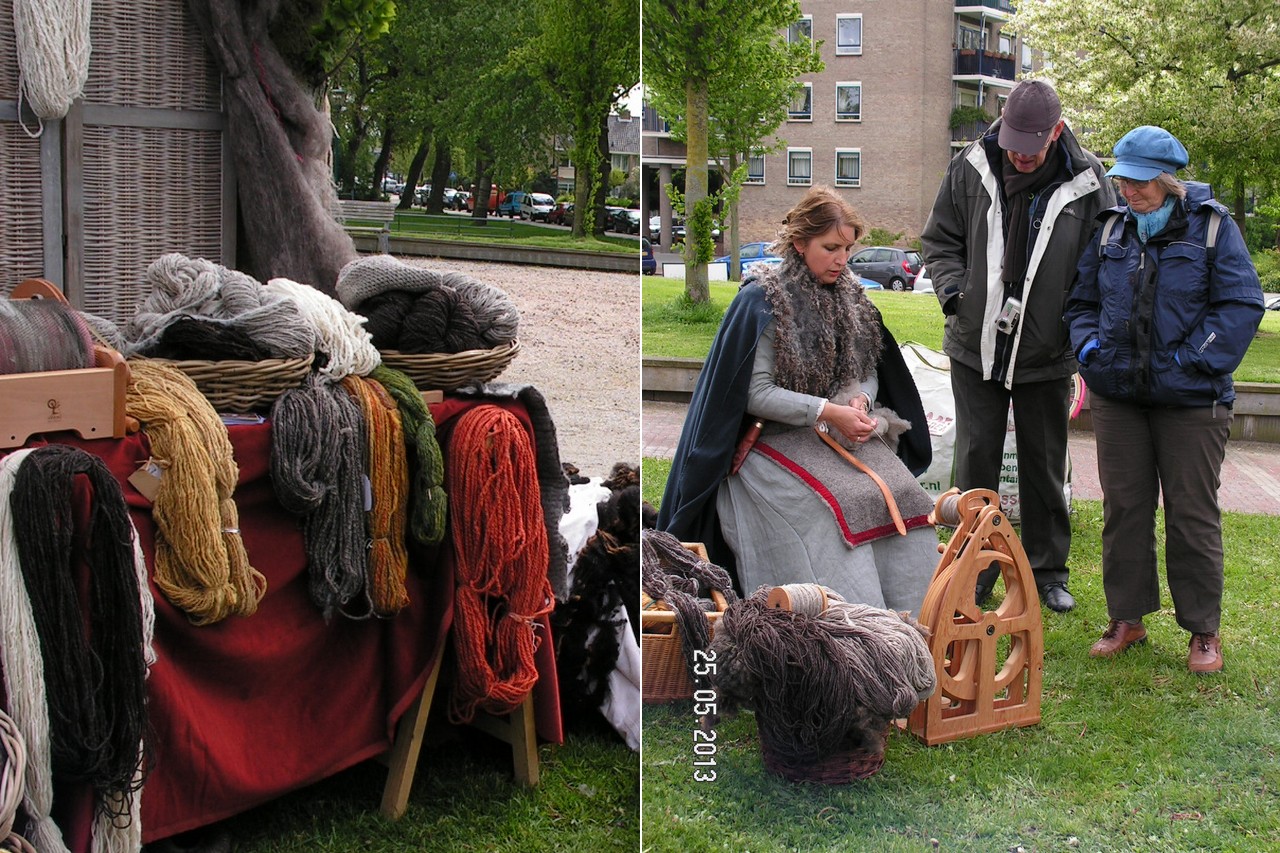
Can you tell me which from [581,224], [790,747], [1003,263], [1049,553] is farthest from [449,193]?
[1049,553]

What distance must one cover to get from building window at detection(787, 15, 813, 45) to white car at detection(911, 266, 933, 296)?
1.04 m

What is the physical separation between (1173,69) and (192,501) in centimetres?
378

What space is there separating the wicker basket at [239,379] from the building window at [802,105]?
1.10 m

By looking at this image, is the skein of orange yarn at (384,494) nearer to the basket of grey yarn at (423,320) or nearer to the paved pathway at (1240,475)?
the basket of grey yarn at (423,320)

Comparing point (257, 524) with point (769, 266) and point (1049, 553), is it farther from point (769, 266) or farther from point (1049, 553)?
point (1049, 553)

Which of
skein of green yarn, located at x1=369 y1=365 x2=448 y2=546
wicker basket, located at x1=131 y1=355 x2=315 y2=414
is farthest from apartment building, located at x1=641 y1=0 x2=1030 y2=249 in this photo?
wicker basket, located at x1=131 y1=355 x2=315 y2=414

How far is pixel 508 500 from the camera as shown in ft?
8.25

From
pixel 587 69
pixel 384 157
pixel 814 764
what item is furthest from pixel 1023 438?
pixel 384 157

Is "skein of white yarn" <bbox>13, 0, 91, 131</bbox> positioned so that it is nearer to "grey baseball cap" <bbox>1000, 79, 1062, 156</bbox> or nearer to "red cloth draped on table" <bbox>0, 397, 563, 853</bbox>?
"red cloth draped on table" <bbox>0, 397, 563, 853</bbox>

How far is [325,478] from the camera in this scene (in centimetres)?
232

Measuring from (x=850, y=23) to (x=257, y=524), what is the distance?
1.58 metres

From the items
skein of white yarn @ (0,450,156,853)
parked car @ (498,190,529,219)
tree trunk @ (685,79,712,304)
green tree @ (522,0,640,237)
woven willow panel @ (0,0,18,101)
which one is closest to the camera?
skein of white yarn @ (0,450,156,853)

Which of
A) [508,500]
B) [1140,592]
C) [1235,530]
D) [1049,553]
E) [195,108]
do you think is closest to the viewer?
[508,500]

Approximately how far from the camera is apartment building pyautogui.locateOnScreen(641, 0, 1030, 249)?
2.46 m
